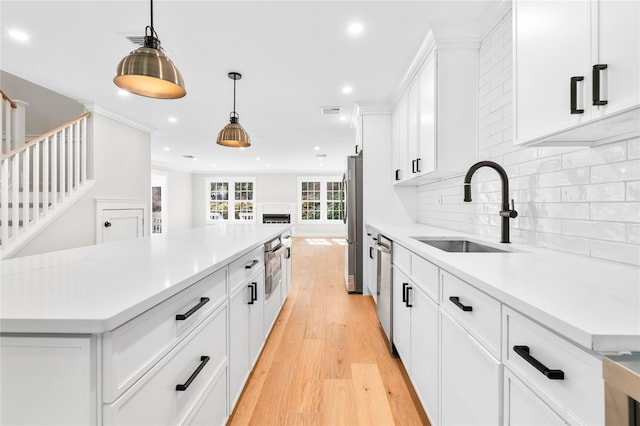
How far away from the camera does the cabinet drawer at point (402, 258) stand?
6.18 feet

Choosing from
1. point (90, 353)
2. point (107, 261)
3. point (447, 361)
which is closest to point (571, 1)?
point (447, 361)

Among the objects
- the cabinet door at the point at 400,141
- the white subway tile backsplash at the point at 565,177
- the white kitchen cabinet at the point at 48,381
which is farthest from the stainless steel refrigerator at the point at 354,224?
the white kitchen cabinet at the point at 48,381

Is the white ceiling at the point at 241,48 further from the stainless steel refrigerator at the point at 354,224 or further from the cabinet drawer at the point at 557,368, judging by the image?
the cabinet drawer at the point at 557,368

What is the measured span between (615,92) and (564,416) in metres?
0.89

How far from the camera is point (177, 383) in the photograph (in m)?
0.98

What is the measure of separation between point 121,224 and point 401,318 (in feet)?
15.6

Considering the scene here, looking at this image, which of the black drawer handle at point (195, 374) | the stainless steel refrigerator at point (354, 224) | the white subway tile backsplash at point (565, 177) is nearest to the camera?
the black drawer handle at point (195, 374)

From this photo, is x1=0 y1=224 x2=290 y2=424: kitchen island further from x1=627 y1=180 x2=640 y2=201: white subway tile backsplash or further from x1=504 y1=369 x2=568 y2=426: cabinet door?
x1=627 y1=180 x2=640 y2=201: white subway tile backsplash

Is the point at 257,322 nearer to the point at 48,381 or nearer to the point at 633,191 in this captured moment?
the point at 48,381

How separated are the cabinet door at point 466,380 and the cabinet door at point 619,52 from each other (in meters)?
0.83

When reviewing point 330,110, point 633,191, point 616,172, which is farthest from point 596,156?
point 330,110

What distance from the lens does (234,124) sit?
3125mm

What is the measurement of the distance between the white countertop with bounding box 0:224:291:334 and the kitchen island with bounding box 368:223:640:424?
93cm

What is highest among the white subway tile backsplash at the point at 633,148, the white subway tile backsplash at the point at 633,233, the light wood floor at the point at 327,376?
the white subway tile backsplash at the point at 633,148
